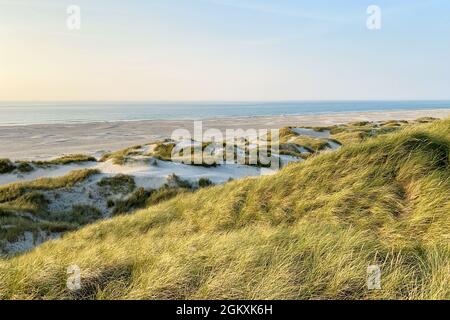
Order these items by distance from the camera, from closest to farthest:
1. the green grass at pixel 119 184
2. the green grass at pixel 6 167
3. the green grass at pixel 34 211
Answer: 1. the green grass at pixel 34 211
2. the green grass at pixel 119 184
3. the green grass at pixel 6 167

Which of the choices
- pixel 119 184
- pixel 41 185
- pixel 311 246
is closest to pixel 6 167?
pixel 41 185

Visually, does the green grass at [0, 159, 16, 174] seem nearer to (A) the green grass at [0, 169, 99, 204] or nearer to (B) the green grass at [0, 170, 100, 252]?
(A) the green grass at [0, 169, 99, 204]

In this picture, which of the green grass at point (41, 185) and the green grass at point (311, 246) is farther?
the green grass at point (41, 185)

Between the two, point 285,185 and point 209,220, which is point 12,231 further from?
point 285,185

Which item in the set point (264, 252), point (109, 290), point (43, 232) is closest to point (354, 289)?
point (264, 252)

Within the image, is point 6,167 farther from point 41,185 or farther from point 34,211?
point 34,211

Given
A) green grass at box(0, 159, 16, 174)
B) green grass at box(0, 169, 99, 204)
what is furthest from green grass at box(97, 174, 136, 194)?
green grass at box(0, 159, 16, 174)

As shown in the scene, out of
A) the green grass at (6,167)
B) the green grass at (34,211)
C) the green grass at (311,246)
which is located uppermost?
the green grass at (311,246)

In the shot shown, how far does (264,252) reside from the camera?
15.2ft

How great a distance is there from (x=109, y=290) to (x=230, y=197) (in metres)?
4.88

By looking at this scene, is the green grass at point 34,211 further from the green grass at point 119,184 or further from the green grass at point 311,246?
the green grass at point 311,246

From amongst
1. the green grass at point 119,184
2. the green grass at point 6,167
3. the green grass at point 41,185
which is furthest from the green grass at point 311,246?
the green grass at point 6,167

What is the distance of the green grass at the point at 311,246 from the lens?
12.9ft

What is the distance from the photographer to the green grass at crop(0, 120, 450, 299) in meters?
3.93
